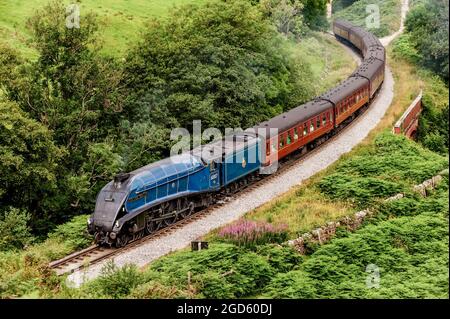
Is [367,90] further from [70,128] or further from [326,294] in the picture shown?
[326,294]

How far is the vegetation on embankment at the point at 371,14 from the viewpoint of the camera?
286ft

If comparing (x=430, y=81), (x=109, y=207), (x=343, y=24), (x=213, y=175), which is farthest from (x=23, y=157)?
(x=343, y=24)

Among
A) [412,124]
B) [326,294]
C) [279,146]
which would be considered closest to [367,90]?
[412,124]

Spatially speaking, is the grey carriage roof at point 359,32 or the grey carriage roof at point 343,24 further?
the grey carriage roof at point 343,24

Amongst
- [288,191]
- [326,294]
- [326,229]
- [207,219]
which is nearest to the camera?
[326,294]

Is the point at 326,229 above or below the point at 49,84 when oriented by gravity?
below

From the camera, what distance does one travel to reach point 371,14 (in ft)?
311

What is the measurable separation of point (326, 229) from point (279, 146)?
38.5 feet

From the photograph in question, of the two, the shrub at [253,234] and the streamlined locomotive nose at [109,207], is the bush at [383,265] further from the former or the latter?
the streamlined locomotive nose at [109,207]

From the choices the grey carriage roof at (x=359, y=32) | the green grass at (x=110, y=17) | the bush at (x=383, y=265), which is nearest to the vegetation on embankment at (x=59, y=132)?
the bush at (x=383, y=265)

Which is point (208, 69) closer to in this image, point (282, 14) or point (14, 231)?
point (14, 231)

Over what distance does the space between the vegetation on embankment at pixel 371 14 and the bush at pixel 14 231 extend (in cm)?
6623

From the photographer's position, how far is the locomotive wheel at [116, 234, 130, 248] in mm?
25970

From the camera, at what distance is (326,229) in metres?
24.6
